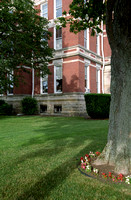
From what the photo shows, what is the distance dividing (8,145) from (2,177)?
7.21ft

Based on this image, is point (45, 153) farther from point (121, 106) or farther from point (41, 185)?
point (121, 106)

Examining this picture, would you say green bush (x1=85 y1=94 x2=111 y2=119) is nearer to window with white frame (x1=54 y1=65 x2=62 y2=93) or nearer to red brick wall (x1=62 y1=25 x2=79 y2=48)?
window with white frame (x1=54 y1=65 x2=62 y2=93)

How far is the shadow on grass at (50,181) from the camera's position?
2312 millimetres

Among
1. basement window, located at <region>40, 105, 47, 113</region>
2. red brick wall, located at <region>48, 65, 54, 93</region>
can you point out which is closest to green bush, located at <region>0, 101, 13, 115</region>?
basement window, located at <region>40, 105, 47, 113</region>

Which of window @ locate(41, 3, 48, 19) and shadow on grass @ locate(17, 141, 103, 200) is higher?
window @ locate(41, 3, 48, 19)

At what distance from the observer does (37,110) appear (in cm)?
1819

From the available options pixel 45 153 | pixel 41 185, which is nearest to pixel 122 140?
pixel 41 185

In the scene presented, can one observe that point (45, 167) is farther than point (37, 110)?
No

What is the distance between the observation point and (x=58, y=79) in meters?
17.1

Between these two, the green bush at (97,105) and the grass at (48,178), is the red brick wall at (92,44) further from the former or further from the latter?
the grass at (48,178)

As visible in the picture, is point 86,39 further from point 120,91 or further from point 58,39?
point 120,91

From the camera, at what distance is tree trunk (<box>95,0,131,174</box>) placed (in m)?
2.96

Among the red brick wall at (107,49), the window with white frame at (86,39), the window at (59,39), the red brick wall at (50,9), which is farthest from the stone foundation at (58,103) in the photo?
the red brick wall at (50,9)

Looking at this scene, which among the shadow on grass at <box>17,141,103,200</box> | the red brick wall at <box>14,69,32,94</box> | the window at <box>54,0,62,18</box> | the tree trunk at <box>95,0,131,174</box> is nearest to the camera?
the shadow on grass at <box>17,141,103,200</box>
